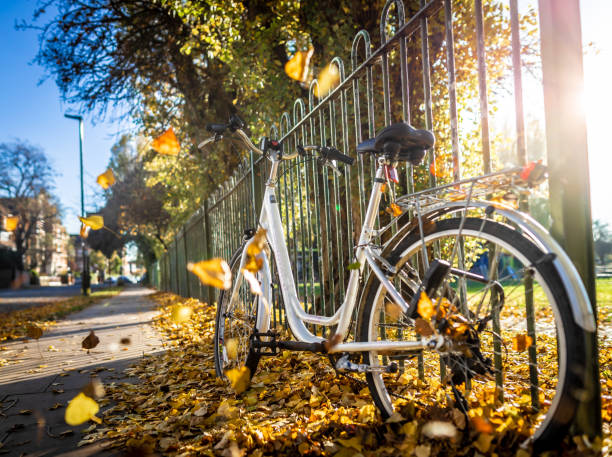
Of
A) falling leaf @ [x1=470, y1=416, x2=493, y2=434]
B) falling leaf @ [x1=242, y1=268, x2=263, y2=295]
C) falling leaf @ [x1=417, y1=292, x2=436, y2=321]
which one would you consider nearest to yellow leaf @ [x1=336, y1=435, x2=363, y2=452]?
falling leaf @ [x1=470, y1=416, x2=493, y2=434]

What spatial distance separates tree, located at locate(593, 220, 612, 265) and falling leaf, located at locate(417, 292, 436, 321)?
1889cm

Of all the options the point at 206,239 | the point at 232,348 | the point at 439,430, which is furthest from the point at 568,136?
the point at 206,239

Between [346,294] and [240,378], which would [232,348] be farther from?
[346,294]

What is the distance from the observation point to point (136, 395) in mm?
3014

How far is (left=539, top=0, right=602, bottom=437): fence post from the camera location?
1.61 meters

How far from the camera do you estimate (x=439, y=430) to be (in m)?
1.77

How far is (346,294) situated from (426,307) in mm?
613

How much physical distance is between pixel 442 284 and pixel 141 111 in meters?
11.5

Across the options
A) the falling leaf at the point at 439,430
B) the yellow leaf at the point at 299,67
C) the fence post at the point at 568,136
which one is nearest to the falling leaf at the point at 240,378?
the falling leaf at the point at 439,430

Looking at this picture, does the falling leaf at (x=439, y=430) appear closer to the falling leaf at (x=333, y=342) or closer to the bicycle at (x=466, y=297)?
the bicycle at (x=466, y=297)

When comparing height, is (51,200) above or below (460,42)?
above

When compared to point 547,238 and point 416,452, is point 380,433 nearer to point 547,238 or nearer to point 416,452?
point 416,452

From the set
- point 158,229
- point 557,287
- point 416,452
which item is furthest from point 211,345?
point 158,229

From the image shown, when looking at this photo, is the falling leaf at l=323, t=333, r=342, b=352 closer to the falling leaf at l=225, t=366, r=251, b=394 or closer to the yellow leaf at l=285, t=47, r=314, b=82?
the falling leaf at l=225, t=366, r=251, b=394
